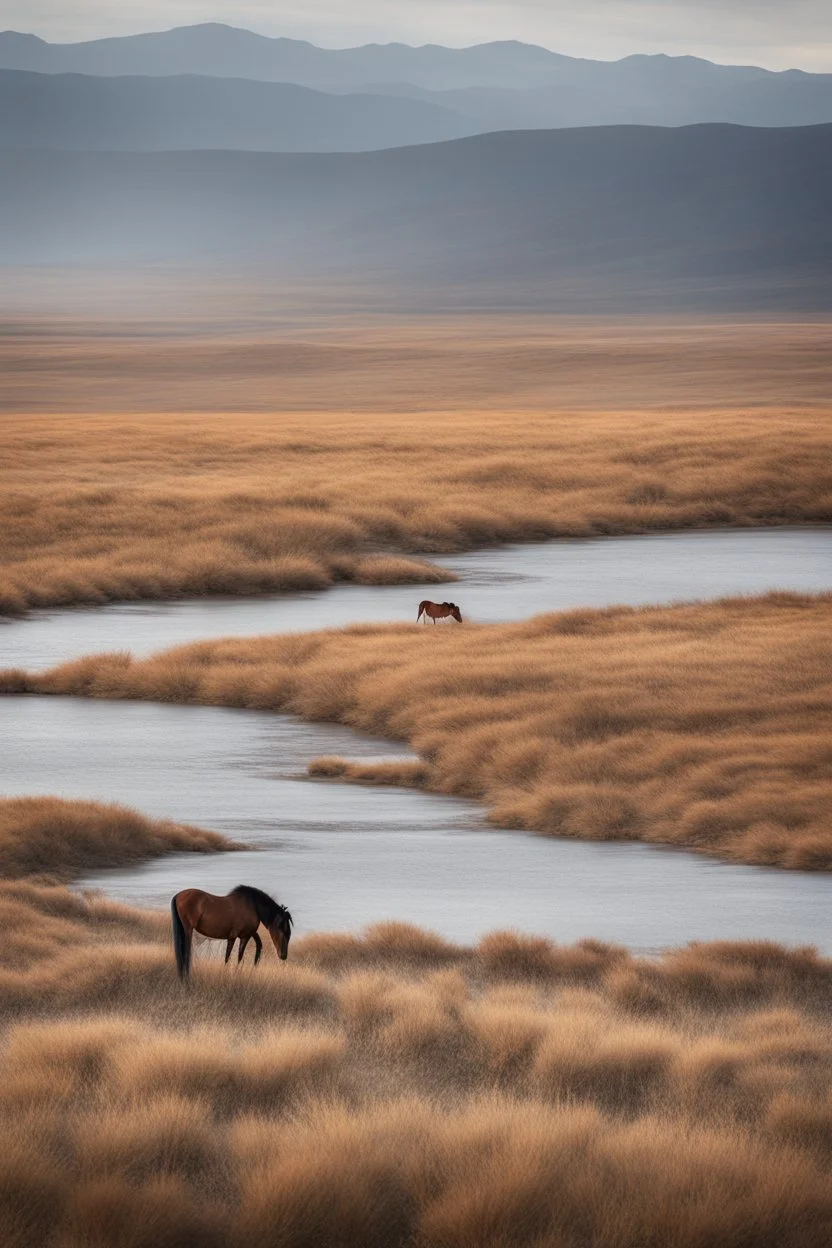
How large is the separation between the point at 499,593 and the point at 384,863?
28764 millimetres

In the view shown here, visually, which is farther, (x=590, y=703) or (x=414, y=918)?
(x=590, y=703)

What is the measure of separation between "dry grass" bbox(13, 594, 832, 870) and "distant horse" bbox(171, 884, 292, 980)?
842cm

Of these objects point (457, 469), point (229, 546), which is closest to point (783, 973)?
point (229, 546)

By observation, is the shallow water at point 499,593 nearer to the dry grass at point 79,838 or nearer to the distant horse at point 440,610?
the distant horse at point 440,610

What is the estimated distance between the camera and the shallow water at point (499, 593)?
43.8 m

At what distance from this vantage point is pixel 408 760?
28.6 meters

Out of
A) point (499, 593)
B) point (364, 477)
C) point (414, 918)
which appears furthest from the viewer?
point (364, 477)

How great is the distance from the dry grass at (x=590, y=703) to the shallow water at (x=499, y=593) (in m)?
3.61

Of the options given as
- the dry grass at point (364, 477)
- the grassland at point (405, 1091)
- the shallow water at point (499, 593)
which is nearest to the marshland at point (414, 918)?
the grassland at point (405, 1091)

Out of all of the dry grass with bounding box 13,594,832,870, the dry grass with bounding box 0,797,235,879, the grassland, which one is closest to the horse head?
the grassland

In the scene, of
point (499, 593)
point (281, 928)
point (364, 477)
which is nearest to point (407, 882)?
point (281, 928)

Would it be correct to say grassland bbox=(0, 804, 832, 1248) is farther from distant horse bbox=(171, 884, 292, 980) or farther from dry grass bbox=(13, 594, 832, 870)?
dry grass bbox=(13, 594, 832, 870)

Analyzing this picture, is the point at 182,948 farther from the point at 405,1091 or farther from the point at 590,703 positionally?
the point at 590,703

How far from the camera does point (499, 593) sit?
50.7 m
